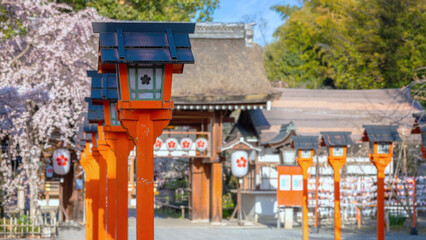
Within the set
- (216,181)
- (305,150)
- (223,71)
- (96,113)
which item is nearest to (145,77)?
(96,113)

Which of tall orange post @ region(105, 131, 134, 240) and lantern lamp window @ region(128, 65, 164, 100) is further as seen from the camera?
tall orange post @ region(105, 131, 134, 240)

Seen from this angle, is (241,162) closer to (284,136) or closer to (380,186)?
(284,136)

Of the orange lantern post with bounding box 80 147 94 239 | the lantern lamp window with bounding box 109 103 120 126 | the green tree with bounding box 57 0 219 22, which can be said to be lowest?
the orange lantern post with bounding box 80 147 94 239

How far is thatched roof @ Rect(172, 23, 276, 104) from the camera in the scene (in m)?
20.8

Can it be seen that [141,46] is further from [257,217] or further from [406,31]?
[406,31]

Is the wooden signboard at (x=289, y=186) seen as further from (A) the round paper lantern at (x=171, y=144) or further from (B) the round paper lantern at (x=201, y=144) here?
(A) the round paper lantern at (x=171, y=144)

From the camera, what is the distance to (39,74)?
17.7 meters

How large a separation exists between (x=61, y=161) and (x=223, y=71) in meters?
6.44

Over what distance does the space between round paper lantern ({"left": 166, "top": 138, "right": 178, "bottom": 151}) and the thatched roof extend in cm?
119

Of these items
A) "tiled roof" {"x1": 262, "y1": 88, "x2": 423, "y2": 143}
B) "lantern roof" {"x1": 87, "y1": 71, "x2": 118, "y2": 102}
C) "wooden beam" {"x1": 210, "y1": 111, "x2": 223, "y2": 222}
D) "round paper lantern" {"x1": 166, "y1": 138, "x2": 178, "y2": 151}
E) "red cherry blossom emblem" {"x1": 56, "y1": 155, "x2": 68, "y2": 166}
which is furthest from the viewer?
"tiled roof" {"x1": 262, "y1": 88, "x2": 423, "y2": 143}

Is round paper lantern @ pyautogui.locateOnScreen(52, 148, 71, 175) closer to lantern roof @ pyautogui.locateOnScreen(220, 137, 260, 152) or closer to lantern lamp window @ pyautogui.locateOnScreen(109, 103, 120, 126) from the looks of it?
lantern roof @ pyautogui.locateOnScreen(220, 137, 260, 152)

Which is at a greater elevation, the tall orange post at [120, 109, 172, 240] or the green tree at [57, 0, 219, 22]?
the green tree at [57, 0, 219, 22]

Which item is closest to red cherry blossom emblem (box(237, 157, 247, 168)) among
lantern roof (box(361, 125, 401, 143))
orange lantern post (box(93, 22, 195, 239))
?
lantern roof (box(361, 125, 401, 143))

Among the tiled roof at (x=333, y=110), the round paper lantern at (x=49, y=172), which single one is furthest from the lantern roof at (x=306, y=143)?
the round paper lantern at (x=49, y=172)
